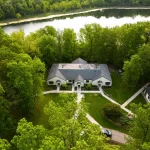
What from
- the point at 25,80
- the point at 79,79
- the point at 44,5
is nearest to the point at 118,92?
the point at 79,79

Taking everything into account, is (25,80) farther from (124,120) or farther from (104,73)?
(104,73)

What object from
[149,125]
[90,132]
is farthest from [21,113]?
[149,125]

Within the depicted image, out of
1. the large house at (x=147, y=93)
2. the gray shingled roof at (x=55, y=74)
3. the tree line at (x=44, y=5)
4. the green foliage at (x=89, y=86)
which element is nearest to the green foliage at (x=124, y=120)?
the large house at (x=147, y=93)

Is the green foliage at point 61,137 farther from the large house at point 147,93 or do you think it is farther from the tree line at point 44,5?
the tree line at point 44,5

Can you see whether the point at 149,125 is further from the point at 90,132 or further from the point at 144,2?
the point at 144,2

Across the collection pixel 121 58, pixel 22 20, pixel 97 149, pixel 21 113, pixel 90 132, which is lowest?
pixel 97 149

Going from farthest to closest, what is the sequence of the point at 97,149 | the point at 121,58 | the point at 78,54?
the point at 78,54
the point at 121,58
the point at 97,149
